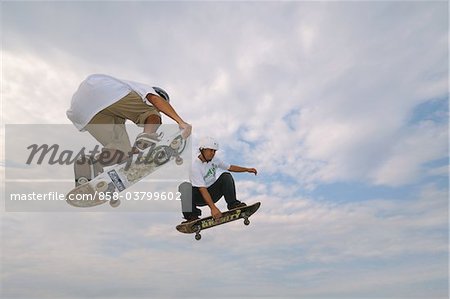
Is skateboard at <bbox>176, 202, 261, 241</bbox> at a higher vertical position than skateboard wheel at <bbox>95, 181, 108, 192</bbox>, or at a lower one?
lower

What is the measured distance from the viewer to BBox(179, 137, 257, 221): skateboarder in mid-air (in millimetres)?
9859

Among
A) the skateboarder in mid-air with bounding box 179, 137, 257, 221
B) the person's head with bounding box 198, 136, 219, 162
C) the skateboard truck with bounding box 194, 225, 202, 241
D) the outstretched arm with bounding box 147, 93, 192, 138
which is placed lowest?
the skateboard truck with bounding box 194, 225, 202, 241

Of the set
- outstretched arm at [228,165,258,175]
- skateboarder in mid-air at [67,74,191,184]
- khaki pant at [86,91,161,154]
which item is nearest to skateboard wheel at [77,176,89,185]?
skateboarder in mid-air at [67,74,191,184]

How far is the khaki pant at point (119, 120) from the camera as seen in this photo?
32.3ft

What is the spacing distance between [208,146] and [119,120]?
217 centimetres

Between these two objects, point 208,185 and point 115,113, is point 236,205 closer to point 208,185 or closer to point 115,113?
point 208,185

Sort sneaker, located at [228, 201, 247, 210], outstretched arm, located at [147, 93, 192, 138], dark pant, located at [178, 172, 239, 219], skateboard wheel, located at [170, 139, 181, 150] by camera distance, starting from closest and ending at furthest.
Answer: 1. outstretched arm, located at [147, 93, 192, 138]
2. skateboard wheel, located at [170, 139, 181, 150]
3. dark pant, located at [178, 172, 239, 219]
4. sneaker, located at [228, 201, 247, 210]

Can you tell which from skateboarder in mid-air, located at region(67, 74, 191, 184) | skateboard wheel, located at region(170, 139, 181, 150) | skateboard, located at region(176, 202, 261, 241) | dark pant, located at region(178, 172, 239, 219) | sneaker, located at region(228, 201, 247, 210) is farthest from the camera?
sneaker, located at region(228, 201, 247, 210)

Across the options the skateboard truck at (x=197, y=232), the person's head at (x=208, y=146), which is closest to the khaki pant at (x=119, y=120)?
the person's head at (x=208, y=146)

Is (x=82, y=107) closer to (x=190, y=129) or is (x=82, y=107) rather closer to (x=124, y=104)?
(x=124, y=104)

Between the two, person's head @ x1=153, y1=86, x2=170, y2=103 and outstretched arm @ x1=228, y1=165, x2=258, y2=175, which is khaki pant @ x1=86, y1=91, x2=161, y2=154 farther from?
outstretched arm @ x1=228, y1=165, x2=258, y2=175

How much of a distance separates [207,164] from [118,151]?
2001 mm

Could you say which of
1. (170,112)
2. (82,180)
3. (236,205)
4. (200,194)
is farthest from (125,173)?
(236,205)

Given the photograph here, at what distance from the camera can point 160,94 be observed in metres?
9.72
